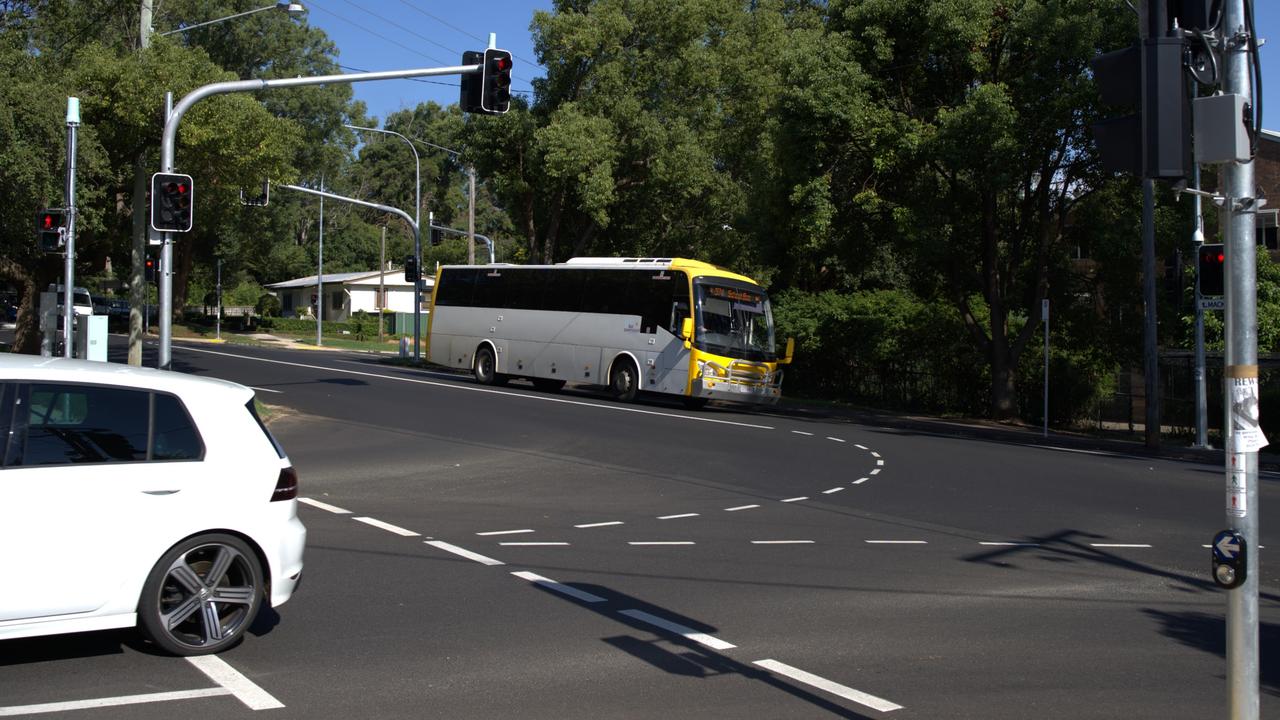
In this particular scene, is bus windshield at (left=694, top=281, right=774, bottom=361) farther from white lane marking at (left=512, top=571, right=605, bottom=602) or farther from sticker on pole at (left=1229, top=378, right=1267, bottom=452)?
sticker on pole at (left=1229, top=378, right=1267, bottom=452)

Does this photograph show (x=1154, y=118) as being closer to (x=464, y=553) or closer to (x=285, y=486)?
(x=285, y=486)

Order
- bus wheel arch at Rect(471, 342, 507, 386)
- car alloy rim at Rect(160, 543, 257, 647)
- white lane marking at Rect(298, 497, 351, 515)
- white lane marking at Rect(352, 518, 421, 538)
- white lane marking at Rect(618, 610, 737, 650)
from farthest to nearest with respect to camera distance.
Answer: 1. bus wheel arch at Rect(471, 342, 507, 386)
2. white lane marking at Rect(298, 497, 351, 515)
3. white lane marking at Rect(352, 518, 421, 538)
4. white lane marking at Rect(618, 610, 737, 650)
5. car alloy rim at Rect(160, 543, 257, 647)

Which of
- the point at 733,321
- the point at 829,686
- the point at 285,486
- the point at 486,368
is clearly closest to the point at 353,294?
the point at 486,368

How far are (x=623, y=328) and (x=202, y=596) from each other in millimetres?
23151

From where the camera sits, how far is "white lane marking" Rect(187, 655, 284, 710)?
229 inches

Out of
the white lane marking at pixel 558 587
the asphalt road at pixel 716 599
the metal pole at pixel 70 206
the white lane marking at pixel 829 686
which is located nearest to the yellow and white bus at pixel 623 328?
the asphalt road at pixel 716 599

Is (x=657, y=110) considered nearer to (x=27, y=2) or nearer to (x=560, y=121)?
(x=560, y=121)

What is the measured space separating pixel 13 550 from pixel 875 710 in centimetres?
458

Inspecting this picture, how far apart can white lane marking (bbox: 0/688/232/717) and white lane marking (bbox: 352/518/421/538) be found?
4852mm

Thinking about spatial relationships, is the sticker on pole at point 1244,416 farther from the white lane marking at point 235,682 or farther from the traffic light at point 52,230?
the traffic light at point 52,230

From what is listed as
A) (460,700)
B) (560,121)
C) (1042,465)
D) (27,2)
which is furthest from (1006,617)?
(560,121)

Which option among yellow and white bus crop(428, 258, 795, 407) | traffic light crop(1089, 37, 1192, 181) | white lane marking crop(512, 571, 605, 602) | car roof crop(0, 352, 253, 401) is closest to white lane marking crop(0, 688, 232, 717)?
car roof crop(0, 352, 253, 401)

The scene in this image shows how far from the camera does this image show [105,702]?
226 inches

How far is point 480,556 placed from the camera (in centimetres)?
988
